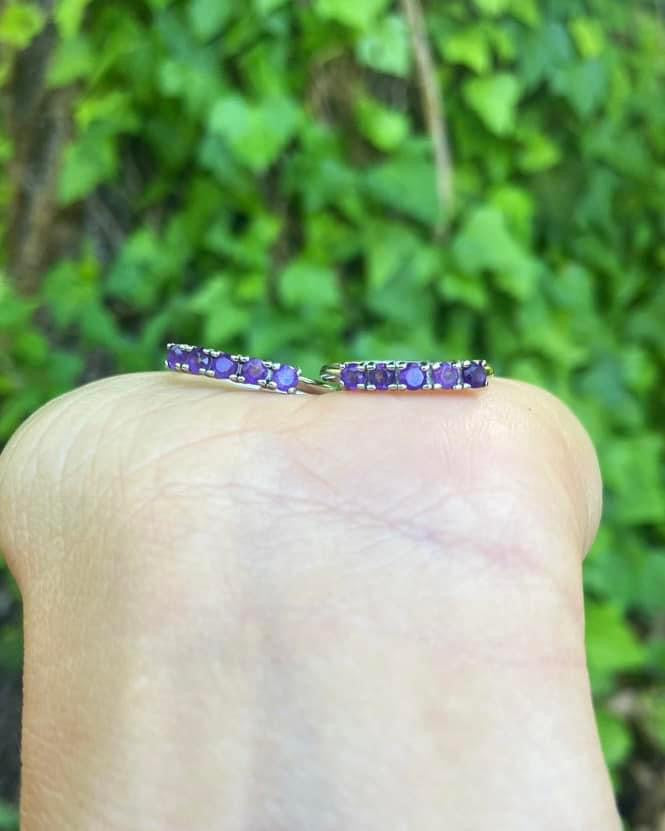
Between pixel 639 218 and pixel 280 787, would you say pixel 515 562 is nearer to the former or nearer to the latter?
pixel 280 787

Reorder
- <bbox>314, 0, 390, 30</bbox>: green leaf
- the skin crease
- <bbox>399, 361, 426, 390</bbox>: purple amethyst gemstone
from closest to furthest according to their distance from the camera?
the skin crease < <bbox>399, 361, 426, 390</bbox>: purple amethyst gemstone < <bbox>314, 0, 390, 30</bbox>: green leaf

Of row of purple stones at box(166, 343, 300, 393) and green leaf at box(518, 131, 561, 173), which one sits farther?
green leaf at box(518, 131, 561, 173)

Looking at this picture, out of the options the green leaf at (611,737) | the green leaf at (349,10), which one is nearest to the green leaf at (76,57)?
the green leaf at (349,10)

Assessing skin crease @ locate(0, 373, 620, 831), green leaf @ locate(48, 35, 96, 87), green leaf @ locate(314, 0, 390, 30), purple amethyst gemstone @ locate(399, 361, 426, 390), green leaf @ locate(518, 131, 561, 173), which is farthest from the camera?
green leaf @ locate(518, 131, 561, 173)

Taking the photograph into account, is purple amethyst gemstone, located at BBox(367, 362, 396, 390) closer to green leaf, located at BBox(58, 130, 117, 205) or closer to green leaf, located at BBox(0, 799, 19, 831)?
green leaf, located at BBox(58, 130, 117, 205)

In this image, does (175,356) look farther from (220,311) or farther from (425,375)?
(220,311)

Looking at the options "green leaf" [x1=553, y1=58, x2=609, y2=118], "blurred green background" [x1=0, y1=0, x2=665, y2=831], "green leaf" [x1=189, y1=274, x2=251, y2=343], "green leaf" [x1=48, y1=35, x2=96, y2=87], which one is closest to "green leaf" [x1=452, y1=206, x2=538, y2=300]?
"blurred green background" [x1=0, y1=0, x2=665, y2=831]
